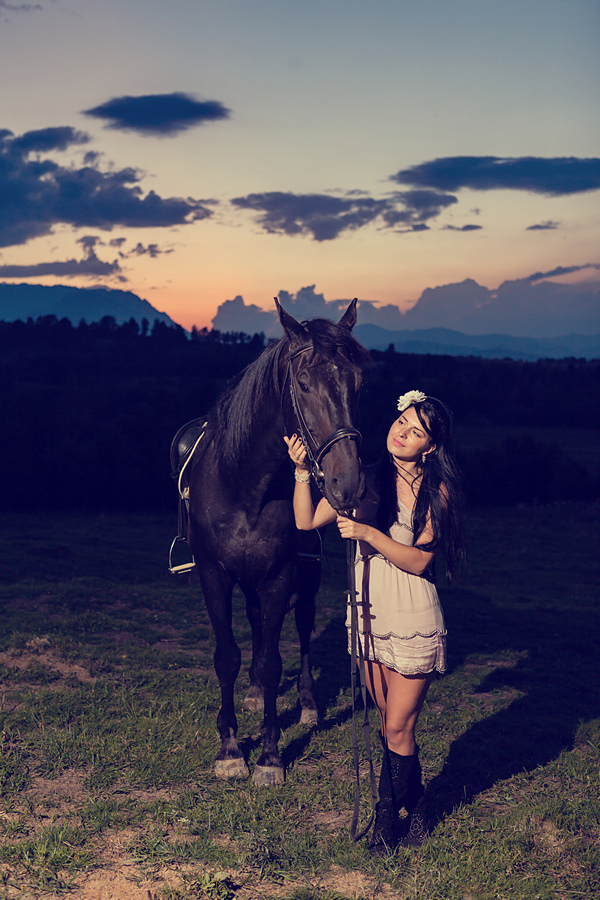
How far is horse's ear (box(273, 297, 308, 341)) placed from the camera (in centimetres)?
368

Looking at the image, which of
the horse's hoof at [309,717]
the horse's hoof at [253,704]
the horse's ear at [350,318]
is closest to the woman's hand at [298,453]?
→ the horse's ear at [350,318]

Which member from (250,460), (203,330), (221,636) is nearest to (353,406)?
(250,460)

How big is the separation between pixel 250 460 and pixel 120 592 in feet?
23.5

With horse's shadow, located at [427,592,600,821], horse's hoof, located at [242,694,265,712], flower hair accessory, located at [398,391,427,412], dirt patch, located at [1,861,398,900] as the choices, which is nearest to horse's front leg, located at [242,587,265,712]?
horse's hoof, located at [242,694,265,712]

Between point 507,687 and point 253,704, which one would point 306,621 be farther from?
point 507,687

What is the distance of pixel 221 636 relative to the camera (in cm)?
487

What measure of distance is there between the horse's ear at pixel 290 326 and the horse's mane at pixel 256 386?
35 mm

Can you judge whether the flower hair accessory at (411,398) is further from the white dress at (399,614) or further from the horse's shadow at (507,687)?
the horse's shadow at (507,687)

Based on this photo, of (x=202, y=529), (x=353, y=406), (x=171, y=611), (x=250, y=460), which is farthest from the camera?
(x=171, y=611)

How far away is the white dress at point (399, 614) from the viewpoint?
3.56 meters

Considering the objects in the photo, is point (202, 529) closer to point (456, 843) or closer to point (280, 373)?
point (280, 373)

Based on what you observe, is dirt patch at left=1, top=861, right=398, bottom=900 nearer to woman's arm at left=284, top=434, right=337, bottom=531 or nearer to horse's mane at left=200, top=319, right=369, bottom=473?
woman's arm at left=284, top=434, right=337, bottom=531

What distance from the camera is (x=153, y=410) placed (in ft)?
134

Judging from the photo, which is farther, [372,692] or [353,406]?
[372,692]
